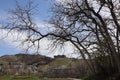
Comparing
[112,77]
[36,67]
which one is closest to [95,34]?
[112,77]

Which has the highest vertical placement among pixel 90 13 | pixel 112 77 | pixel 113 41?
pixel 90 13

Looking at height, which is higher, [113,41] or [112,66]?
[113,41]

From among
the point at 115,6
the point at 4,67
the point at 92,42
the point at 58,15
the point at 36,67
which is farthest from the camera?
the point at 36,67

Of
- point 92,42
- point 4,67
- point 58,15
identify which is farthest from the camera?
point 4,67

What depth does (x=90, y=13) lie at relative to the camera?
25.7 metres

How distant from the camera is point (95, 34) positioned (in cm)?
2808

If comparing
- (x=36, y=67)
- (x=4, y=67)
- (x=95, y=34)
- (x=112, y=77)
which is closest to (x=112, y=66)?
(x=112, y=77)

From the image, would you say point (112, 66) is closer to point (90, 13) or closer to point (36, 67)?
point (90, 13)

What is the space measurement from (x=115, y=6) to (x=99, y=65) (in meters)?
5.36

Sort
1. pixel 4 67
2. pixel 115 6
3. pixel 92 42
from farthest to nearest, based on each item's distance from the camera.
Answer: pixel 4 67, pixel 92 42, pixel 115 6

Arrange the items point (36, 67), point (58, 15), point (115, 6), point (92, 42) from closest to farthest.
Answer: point (115, 6) → point (58, 15) → point (92, 42) → point (36, 67)

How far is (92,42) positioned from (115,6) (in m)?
4.94

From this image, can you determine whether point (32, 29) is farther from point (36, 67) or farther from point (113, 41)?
point (36, 67)

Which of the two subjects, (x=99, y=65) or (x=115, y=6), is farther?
(x=99, y=65)
